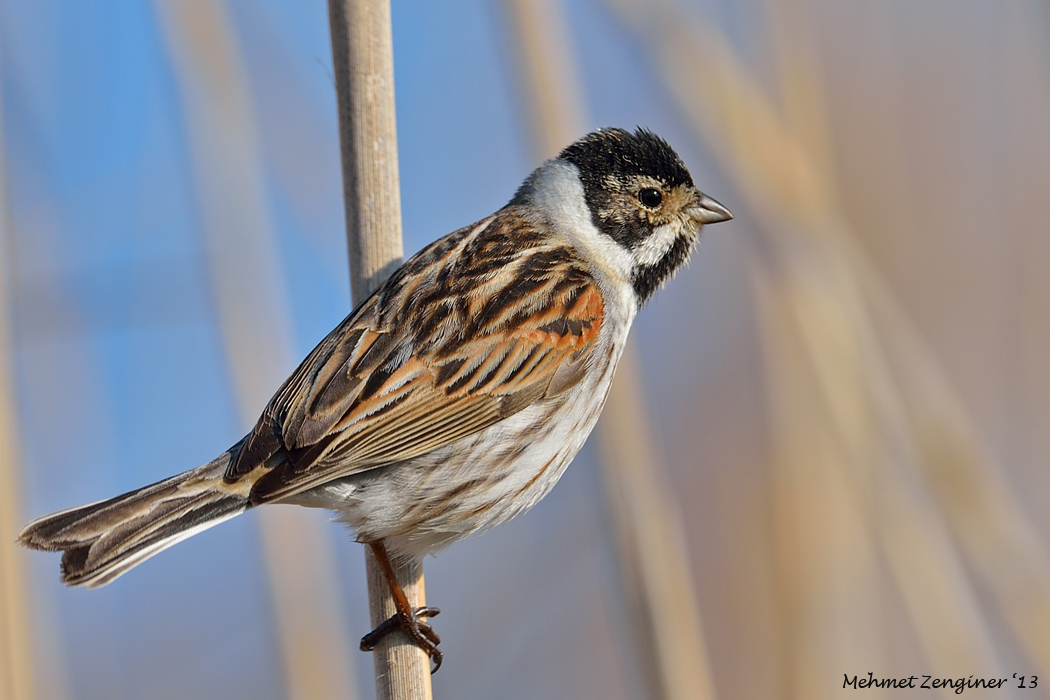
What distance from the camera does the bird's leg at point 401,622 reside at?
223 cm

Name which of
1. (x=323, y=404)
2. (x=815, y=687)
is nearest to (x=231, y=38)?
(x=323, y=404)

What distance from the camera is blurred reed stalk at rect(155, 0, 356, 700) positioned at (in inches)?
106

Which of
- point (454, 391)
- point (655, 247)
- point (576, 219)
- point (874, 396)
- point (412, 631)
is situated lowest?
point (412, 631)

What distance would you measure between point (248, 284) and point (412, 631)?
112cm

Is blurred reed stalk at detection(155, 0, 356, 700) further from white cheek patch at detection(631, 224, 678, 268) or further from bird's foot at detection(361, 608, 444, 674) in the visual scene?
white cheek patch at detection(631, 224, 678, 268)

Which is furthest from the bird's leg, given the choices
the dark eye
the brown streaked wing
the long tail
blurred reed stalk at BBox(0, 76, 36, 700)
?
the dark eye

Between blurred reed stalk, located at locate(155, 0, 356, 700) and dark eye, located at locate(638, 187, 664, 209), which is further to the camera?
blurred reed stalk, located at locate(155, 0, 356, 700)

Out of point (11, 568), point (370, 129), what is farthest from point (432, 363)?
point (11, 568)

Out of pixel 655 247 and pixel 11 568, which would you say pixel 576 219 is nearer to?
pixel 655 247

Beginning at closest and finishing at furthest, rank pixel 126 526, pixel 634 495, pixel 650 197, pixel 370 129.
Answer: pixel 126 526 → pixel 370 129 → pixel 634 495 → pixel 650 197

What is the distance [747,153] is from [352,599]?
7.40ft

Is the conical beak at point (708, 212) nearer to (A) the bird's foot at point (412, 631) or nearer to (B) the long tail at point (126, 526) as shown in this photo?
(A) the bird's foot at point (412, 631)

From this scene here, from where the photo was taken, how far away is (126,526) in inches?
79.6

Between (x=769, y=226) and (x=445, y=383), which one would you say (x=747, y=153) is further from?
(x=445, y=383)
